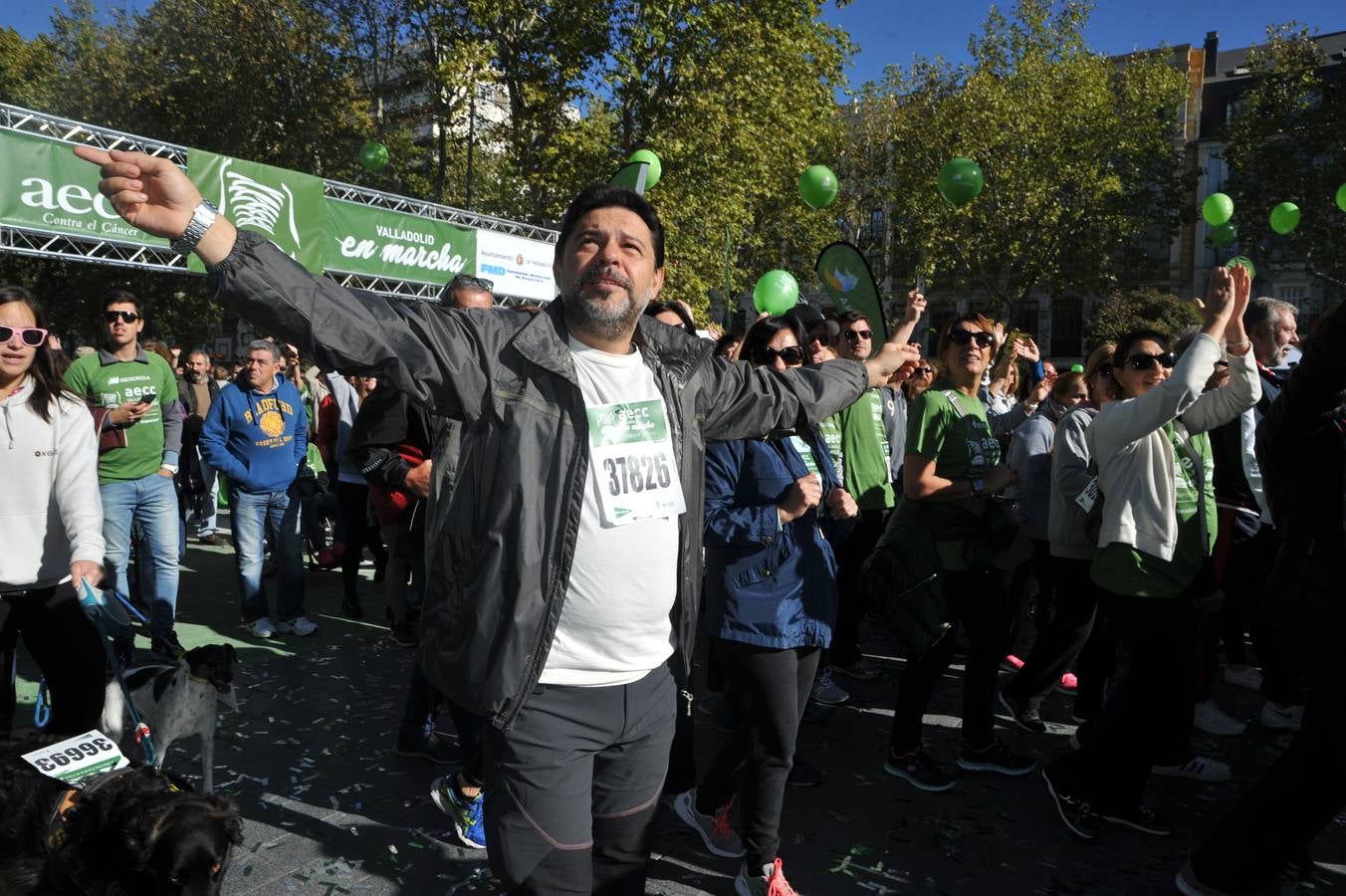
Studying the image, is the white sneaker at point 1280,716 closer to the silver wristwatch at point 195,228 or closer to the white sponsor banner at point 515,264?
→ the silver wristwatch at point 195,228

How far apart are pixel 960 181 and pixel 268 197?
25.6 feet

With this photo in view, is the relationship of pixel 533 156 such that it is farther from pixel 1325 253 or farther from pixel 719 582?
pixel 1325 253

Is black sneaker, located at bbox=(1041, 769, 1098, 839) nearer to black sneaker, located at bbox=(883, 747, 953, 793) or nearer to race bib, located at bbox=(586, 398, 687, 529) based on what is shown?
black sneaker, located at bbox=(883, 747, 953, 793)

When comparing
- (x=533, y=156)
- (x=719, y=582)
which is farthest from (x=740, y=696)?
(x=533, y=156)

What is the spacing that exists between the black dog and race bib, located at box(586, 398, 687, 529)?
1.22 m

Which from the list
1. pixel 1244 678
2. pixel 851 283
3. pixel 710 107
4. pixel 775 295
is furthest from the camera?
pixel 710 107

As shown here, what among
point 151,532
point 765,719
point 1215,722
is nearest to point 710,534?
point 765,719

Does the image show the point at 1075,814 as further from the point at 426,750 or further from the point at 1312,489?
the point at 426,750

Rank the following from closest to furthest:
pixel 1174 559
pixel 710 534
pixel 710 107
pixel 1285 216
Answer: pixel 710 534 → pixel 1174 559 → pixel 1285 216 → pixel 710 107

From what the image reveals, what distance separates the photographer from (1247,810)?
2795mm

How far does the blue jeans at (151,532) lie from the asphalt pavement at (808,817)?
72 cm

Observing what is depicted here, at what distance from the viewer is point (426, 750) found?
4270 mm

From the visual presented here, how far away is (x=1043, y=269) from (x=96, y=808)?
117ft

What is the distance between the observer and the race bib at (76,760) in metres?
2.36
